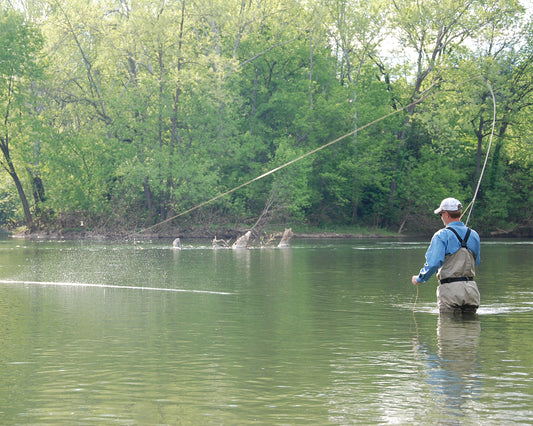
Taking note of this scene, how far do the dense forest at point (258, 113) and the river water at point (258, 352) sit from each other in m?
31.5

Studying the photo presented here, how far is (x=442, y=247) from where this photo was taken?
12.1 m

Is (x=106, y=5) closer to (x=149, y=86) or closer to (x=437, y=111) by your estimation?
(x=149, y=86)

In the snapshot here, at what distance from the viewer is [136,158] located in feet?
172

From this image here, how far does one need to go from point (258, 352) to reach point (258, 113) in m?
49.2

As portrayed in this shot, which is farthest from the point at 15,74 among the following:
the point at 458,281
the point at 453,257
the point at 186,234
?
the point at 453,257

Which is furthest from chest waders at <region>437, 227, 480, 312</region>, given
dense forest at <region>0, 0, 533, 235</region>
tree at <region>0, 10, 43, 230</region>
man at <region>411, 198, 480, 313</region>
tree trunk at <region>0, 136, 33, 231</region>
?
tree trunk at <region>0, 136, 33, 231</region>

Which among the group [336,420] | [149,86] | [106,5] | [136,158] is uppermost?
[106,5]

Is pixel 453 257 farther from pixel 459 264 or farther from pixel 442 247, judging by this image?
pixel 442 247

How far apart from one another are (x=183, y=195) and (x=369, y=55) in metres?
18.5

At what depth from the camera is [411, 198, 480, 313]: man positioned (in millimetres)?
12055

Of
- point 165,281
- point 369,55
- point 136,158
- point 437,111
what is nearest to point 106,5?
point 136,158

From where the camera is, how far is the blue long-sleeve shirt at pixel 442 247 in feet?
39.4

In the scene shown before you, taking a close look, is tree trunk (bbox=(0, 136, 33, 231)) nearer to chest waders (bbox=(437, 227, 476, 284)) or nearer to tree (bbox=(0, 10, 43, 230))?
tree (bbox=(0, 10, 43, 230))

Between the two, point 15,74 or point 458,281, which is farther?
point 15,74
